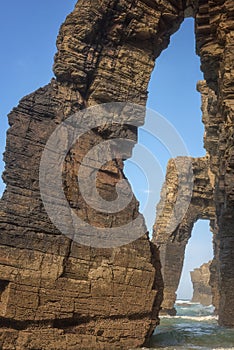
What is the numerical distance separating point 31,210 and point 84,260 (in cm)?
212

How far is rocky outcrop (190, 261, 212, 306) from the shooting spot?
6769 cm

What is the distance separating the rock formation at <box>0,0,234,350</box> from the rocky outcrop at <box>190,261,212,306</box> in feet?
195

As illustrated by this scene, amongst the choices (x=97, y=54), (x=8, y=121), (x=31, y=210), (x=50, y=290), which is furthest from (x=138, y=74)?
(x=50, y=290)

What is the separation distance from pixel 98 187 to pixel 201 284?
6208cm

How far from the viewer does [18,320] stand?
9508 mm

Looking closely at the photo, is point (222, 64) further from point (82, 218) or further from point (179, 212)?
point (179, 212)

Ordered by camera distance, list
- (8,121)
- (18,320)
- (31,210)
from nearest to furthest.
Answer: (18,320) → (31,210) → (8,121)

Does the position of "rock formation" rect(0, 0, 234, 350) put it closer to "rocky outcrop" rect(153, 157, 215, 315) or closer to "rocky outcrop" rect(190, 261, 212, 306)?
"rocky outcrop" rect(153, 157, 215, 315)

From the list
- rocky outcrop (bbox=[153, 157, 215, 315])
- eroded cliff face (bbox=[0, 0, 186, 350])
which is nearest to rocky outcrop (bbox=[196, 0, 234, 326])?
eroded cliff face (bbox=[0, 0, 186, 350])

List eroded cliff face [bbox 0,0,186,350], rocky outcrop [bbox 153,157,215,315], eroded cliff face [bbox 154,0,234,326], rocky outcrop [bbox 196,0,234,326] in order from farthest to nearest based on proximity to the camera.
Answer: rocky outcrop [bbox 153,157,215,315] < eroded cliff face [bbox 154,0,234,326] < rocky outcrop [bbox 196,0,234,326] < eroded cliff face [bbox 0,0,186,350]

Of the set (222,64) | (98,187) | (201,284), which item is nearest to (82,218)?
(98,187)

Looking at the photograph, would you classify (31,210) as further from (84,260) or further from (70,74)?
(70,74)

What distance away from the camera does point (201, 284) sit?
6912 centimetres

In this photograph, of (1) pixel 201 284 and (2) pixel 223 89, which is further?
(1) pixel 201 284
